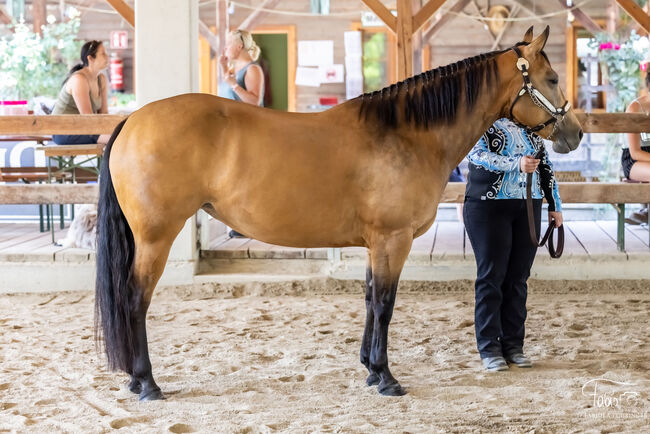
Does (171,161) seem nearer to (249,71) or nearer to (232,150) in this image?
(232,150)

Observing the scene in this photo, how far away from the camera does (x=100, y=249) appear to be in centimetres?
339

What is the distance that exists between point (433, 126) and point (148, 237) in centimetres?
128

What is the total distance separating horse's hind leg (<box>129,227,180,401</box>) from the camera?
3.30 m

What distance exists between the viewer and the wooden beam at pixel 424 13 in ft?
22.1

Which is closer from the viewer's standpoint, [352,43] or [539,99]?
[539,99]

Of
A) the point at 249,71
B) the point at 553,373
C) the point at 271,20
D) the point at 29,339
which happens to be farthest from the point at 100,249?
the point at 271,20

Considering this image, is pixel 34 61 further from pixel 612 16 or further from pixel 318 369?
pixel 318 369

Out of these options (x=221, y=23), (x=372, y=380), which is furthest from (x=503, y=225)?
(x=221, y=23)

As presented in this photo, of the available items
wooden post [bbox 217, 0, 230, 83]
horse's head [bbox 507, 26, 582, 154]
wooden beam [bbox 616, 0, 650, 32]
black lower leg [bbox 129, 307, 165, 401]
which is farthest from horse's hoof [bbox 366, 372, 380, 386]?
wooden post [bbox 217, 0, 230, 83]

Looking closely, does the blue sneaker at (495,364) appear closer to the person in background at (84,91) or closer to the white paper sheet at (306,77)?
the person in background at (84,91)

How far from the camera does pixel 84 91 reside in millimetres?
6398

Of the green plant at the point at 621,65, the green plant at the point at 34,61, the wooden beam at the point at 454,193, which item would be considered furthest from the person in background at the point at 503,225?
the green plant at the point at 34,61

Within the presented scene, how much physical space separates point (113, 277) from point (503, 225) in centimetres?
173

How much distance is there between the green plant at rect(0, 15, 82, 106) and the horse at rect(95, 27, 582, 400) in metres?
9.11
